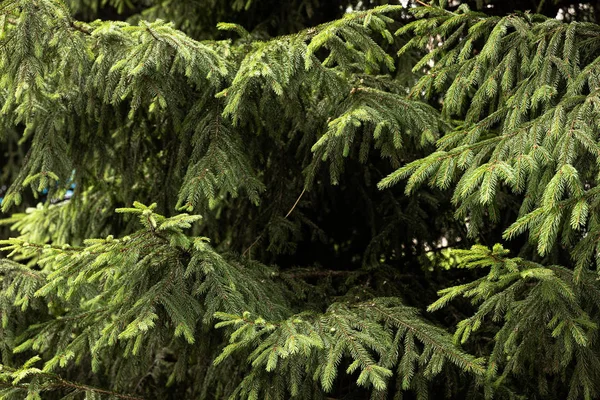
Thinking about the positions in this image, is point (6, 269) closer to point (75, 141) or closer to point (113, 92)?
point (75, 141)

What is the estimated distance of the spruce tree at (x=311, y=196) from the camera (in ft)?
8.25

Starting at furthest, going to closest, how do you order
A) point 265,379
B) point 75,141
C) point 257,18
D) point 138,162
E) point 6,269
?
point 257,18 < point 138,162 < point 75,141 < point 6,269 < point 265,379

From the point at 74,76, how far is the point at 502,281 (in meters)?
2.03

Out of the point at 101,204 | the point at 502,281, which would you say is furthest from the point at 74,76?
the point at 502,281

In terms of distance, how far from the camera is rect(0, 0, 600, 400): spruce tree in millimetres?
2516

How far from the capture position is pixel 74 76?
10.4ft

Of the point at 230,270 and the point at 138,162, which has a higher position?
the point at 138,162

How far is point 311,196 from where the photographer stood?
12.8 ft

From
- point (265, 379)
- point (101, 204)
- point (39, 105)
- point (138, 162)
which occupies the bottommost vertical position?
point (265, 379)

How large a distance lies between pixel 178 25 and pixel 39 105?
1.77m

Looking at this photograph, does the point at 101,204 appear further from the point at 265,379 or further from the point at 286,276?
the point at 265,379

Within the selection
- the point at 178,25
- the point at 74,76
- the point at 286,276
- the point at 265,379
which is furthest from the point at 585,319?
the point at 178,25

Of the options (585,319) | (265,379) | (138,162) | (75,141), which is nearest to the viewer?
(585,319)

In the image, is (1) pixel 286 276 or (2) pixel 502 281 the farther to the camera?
(1) pixel 286 276
